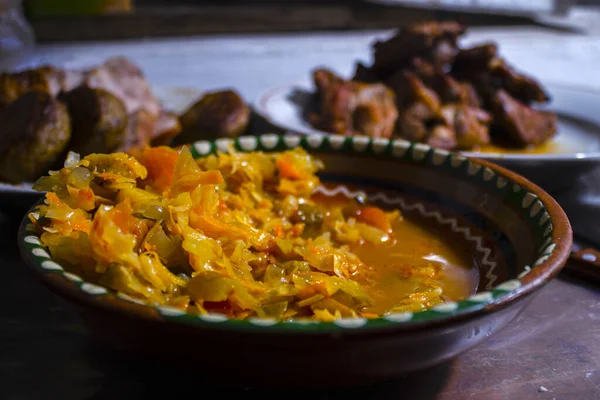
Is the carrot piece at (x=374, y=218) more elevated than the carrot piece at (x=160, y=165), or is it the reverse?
the carrot piece at (x=160, y=165)

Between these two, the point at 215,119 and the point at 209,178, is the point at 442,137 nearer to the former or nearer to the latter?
the point at 215,119

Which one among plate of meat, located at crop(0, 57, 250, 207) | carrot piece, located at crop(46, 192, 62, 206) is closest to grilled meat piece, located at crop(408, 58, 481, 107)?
plate of meat, located at crop(0, 57, 250, 207)

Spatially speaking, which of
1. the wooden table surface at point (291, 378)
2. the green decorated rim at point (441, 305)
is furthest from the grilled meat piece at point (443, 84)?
the green decorated rim at point (441, 305)

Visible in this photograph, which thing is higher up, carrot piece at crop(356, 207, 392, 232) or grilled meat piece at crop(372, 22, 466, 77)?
grilled meat piece at crop(372, 22, 466, 77)

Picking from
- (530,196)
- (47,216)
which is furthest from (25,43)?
(530,196)

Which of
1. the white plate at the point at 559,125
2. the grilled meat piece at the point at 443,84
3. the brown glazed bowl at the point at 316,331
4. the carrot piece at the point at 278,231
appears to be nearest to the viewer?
the brown glazed bowl at the point at 316,331

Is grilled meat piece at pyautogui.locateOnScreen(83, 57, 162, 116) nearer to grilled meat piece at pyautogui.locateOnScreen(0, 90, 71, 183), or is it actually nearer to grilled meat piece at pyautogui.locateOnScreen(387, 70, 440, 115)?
grilled meat piece at pyautogui.locateOnScreen(0, 90, 71, 183)

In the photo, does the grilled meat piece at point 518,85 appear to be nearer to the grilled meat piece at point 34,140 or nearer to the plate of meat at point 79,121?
the plate of meat at point 79,121

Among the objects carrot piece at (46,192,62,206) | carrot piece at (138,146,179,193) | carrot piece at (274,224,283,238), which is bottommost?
carrot piece at (274,224,283,238)
